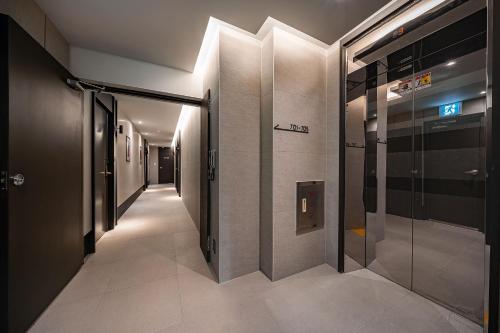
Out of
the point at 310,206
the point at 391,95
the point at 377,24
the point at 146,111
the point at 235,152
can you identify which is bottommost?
the point at 310,206

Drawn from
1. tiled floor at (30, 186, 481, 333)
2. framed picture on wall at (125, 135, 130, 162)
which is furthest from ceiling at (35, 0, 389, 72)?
framed picture on wall at (125, 135, 130, 162)

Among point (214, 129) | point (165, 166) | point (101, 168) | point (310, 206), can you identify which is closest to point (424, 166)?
point (310, 206)

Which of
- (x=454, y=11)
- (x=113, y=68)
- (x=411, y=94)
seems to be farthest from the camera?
(x=113, y=68)

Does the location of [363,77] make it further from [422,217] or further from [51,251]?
[51,251]

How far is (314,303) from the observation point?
1.63 m

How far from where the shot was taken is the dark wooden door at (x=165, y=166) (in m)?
13.7

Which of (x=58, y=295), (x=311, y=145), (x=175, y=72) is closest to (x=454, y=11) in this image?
(x=311, y=145)

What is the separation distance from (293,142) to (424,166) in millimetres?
1440

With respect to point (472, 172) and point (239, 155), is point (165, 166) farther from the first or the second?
point (472, 172)

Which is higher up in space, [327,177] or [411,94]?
[411,94]

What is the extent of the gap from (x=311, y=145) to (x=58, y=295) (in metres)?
3.12

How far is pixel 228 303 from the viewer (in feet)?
5.34

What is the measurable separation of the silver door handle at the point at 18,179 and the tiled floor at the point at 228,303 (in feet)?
3.75

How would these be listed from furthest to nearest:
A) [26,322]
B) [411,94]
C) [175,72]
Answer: [175,72] → [411,94] → [26,322]
